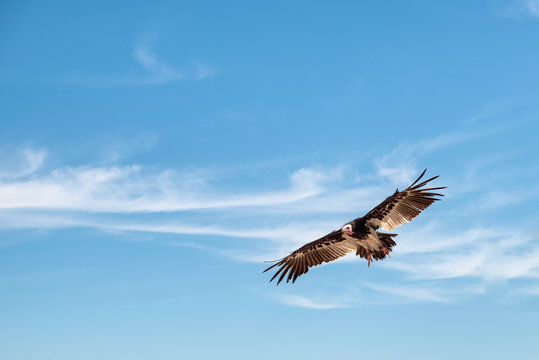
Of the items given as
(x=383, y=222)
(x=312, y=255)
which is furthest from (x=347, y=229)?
(x=312, y=255)

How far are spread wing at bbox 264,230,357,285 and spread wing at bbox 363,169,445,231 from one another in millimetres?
2849

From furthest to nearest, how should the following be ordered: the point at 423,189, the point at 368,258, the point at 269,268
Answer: the point at 269,268 < the point at 368,258 < the point at 423,189

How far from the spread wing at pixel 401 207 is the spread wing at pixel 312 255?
2849 millimetres

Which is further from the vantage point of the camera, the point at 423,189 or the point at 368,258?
the point at 368,258

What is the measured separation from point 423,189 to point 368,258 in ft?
12.7

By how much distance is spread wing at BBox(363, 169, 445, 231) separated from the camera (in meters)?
20.6

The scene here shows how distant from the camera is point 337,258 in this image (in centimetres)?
2445

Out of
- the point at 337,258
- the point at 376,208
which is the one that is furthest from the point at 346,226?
the point at 337,258

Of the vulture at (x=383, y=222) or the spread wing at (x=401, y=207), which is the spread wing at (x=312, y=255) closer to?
the vulture at (x=383, y=222)

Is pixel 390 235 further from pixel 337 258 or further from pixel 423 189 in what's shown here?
pixel 337 258

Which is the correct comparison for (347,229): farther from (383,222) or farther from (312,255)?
(312,255)

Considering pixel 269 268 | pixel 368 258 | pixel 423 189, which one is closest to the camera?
pixel 423 189

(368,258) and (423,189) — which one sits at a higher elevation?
(423,189)

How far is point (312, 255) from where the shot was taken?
2483 cm
